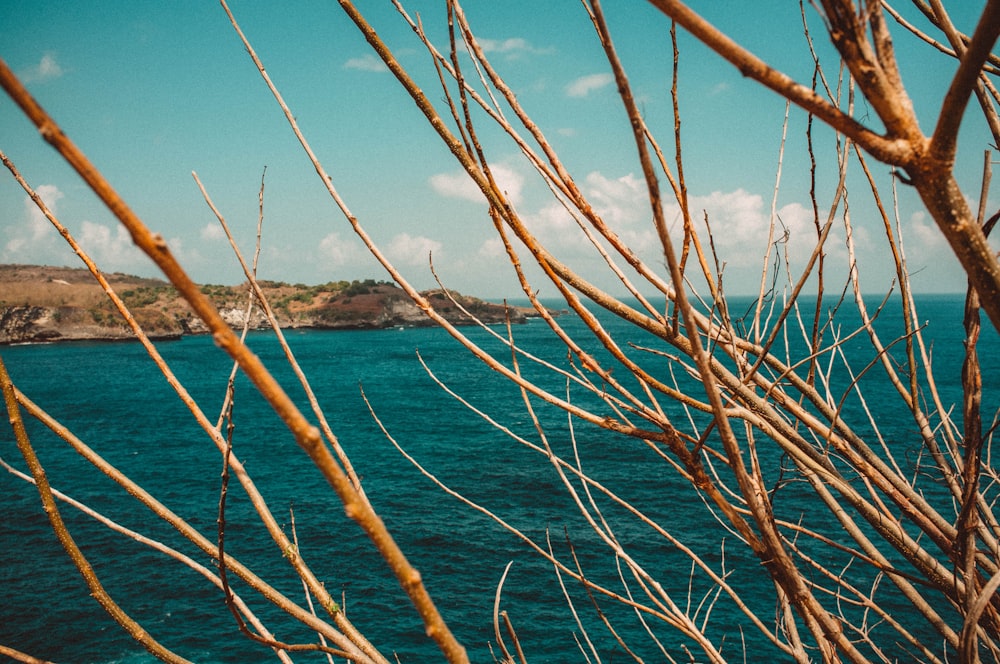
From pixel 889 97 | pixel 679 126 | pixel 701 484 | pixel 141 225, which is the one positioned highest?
pixel 679 126

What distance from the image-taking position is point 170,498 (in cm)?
2395

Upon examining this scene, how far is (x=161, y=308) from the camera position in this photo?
87.2 metres

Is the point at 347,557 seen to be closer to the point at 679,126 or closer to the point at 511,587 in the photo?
the point at 511,587

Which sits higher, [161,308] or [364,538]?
[161,308]

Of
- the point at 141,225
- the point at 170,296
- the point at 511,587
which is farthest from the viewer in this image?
the point at 170,296

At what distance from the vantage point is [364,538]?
2227cm

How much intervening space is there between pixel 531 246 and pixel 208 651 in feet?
57.5

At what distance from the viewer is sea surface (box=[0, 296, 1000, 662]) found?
16.2m

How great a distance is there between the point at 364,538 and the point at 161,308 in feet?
253

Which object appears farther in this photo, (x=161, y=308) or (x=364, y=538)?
(x=161, y=308)

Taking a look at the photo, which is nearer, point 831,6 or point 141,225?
point 141,225

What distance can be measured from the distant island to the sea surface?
2201cm

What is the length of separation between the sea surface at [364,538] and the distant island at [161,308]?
72.2ft

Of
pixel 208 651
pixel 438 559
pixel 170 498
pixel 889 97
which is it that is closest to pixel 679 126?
pixel 889 97
